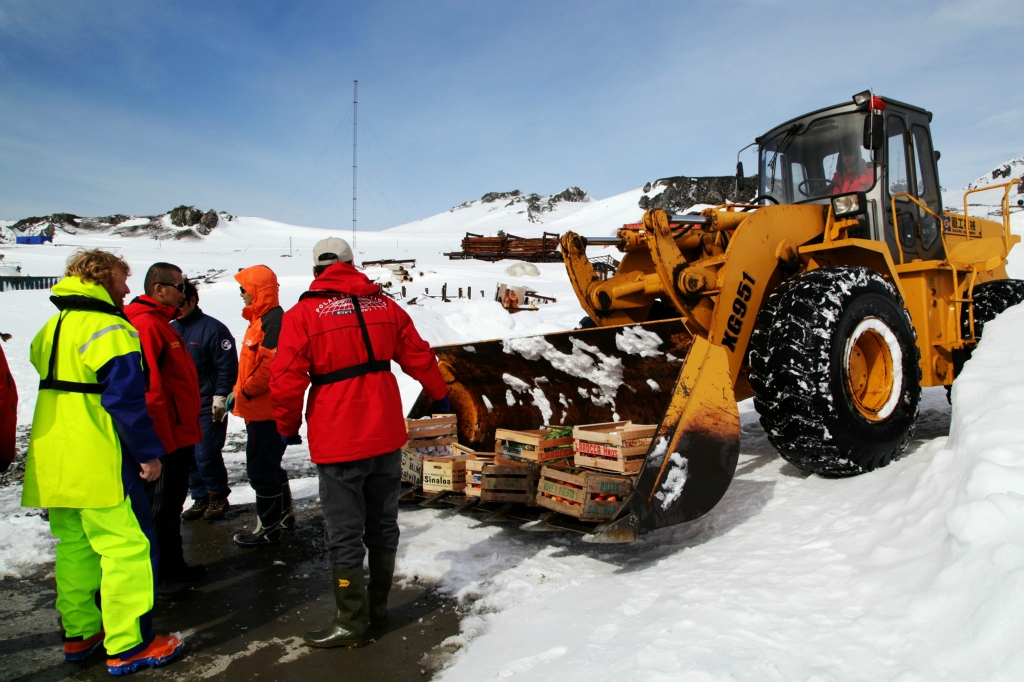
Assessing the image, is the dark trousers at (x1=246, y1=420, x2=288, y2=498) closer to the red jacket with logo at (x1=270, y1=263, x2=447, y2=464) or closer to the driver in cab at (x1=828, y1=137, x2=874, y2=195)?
the red jacket with logo at (x1=270, y1=263, x2=447, y2=464)

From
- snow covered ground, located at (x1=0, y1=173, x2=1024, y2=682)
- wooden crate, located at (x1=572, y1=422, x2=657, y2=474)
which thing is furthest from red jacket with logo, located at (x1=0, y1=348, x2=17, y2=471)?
wooden crate, located at (x1=572, y1=422, x2=657, y2=474)

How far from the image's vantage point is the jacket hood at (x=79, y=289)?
10.3 ft

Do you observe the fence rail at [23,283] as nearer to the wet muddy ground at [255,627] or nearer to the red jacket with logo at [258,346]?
the red jacket with logo at [258,346]

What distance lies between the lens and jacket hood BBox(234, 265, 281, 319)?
15.6 ft

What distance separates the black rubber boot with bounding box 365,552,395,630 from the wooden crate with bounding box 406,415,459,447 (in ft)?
7.01

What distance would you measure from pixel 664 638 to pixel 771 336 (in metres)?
2.29

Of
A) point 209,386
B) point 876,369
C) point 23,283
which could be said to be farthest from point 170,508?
point 23,283

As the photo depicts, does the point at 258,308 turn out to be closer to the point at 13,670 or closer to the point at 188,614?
the point at 188,614

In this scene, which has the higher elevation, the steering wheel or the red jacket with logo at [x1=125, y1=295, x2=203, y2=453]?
the steering wheel

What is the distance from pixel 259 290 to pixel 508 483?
2257 millimetres

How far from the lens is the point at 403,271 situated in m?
24.0

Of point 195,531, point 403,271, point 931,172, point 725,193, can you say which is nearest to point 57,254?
point 403,271

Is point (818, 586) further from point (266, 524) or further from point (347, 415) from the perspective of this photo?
point (266, 524)

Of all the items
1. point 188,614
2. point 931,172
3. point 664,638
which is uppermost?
point 931,172
